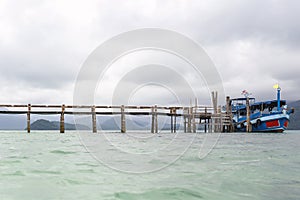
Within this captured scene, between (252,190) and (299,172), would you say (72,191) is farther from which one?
(299,172)

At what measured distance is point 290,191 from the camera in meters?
4.03

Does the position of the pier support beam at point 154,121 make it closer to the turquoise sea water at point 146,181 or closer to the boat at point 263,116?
the boat at point 263,116

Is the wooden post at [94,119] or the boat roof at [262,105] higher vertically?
the boat roof at [262,105]

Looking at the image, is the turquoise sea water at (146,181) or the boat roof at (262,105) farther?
the boat roof at (262,105)

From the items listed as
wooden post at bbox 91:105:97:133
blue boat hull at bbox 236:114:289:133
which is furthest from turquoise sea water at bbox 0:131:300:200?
blue boat hull at bbox 236:114:289:133

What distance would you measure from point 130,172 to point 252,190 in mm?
2075

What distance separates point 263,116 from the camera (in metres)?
37.2

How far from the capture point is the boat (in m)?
36.2

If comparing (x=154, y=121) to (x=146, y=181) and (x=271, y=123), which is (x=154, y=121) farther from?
(x=146, y=181)

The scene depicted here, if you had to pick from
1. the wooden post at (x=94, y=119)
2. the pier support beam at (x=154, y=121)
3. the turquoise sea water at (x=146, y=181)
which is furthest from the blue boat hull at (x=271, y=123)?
the turquoise sea water at (x=146, y=181)

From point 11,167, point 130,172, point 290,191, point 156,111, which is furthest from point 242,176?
point 156,111

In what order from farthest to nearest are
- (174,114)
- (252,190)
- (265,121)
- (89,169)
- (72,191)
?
(265,121)
(174,114)
(89,169)
(252,190)
(72,191)

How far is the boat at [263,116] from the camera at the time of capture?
1427 inches

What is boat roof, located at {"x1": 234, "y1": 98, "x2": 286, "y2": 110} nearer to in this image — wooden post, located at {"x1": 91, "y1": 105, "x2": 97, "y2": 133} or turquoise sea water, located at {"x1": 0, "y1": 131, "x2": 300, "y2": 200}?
wooden post, located at {"x1": 91, "y1": 105, "x2": 97, "y2": 133}
